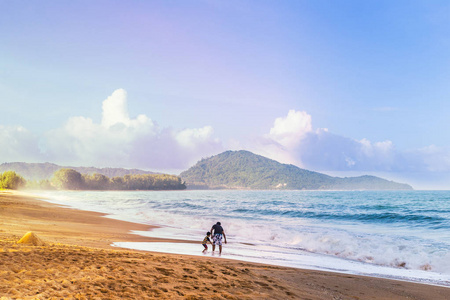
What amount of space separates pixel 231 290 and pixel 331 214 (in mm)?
31193

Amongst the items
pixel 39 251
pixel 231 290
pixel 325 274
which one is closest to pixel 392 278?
pixel 325 274

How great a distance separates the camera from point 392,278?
1057 cm

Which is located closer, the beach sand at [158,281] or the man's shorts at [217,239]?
the beach sand at [158,281]

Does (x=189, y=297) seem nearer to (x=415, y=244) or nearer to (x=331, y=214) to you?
(x=415, y=244)

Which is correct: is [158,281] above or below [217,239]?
above

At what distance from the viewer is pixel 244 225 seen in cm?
2561

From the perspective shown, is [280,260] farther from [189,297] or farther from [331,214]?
[331,214]

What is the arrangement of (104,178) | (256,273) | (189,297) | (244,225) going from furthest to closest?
(104,178), (244,225), (256,273), (189,297)

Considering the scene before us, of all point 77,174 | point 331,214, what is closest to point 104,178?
point 77,174

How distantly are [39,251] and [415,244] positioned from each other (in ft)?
55.5

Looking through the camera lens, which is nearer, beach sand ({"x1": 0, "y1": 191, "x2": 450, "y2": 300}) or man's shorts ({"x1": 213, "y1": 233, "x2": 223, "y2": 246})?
beach sand ({"x1": 0, "y1": 191, "x2": 450, "y2": 300})

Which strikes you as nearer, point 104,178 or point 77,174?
point 77,174

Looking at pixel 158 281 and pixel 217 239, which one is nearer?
pixel 158 281

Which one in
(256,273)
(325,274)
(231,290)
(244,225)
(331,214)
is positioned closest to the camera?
(231,290)
